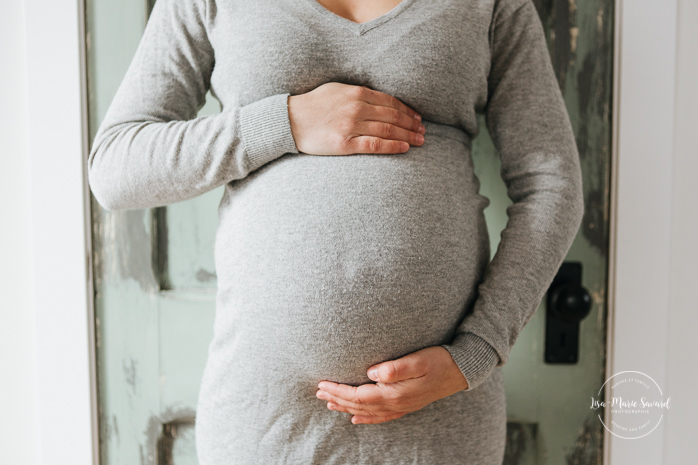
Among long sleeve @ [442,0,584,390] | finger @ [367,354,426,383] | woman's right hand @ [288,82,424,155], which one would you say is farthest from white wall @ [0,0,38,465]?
long sleeve @ [442,0,584,390]

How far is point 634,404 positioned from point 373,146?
829mm

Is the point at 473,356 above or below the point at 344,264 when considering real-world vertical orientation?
below

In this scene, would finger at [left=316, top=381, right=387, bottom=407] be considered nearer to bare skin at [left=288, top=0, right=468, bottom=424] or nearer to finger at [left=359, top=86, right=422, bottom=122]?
bare skin at [left=288, top=0, right=468, bottom=424]

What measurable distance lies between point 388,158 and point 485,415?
45 cm

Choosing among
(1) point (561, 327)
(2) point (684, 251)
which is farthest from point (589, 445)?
(2) point (684, 251)

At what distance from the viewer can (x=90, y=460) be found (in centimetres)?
97

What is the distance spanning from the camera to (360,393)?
2.00 feet

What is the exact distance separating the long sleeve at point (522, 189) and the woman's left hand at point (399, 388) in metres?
0.03

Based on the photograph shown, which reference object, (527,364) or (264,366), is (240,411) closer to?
(264,366)

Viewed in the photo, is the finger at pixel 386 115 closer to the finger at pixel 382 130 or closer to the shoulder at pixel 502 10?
the finger at pixel 382 130

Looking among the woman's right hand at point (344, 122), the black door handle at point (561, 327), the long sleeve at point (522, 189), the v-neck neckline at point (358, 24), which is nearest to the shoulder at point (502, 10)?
the long sleeve at point (522, 189)

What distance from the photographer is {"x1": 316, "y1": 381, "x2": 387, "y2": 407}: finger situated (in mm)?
608

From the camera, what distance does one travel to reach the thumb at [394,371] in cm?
60

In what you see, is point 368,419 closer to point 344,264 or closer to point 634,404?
point 344,264
